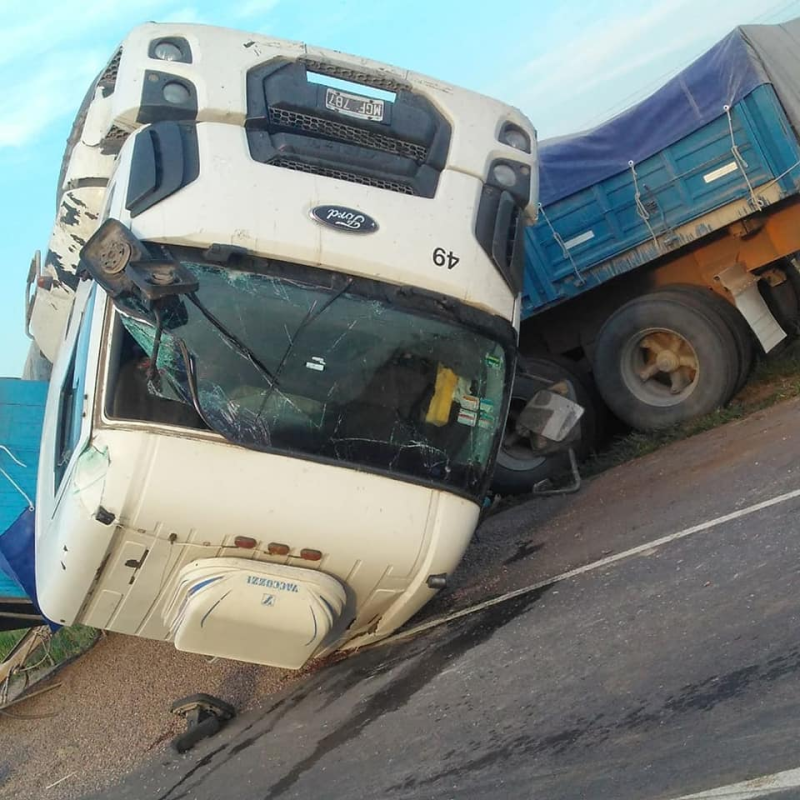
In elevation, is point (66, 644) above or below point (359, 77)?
below

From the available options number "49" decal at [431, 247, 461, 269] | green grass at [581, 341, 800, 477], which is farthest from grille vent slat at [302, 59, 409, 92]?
green grass at [581, 341, 800, 477]

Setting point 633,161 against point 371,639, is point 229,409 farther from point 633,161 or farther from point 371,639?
point 633,161

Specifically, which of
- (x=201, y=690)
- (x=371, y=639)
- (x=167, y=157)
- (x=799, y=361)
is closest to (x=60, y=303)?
(x=167, y=157)

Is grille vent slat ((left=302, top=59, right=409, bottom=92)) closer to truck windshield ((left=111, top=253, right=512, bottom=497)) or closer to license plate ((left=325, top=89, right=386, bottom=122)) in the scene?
license plate ((left=325, top=89, right=386, bottom=122))

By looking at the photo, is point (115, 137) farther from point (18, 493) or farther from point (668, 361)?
point (668, 361)

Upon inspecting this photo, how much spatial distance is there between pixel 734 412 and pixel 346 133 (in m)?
4.03

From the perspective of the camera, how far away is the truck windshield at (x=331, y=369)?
4.21 meters

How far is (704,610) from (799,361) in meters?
4.73

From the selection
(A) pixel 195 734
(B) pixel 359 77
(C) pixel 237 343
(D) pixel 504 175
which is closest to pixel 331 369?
(C) pixel 237 343

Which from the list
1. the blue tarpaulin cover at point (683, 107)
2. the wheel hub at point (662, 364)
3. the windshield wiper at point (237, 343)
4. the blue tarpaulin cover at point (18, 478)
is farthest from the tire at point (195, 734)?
the blue tarpaulin cover at point (683, 107)

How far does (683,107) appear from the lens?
772cm

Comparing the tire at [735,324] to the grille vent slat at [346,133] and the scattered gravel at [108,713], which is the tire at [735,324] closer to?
the grille vent slat at [346,133]

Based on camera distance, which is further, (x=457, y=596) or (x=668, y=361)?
(x=668, y=361)

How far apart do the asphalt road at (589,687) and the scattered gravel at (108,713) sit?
1.03 ft
